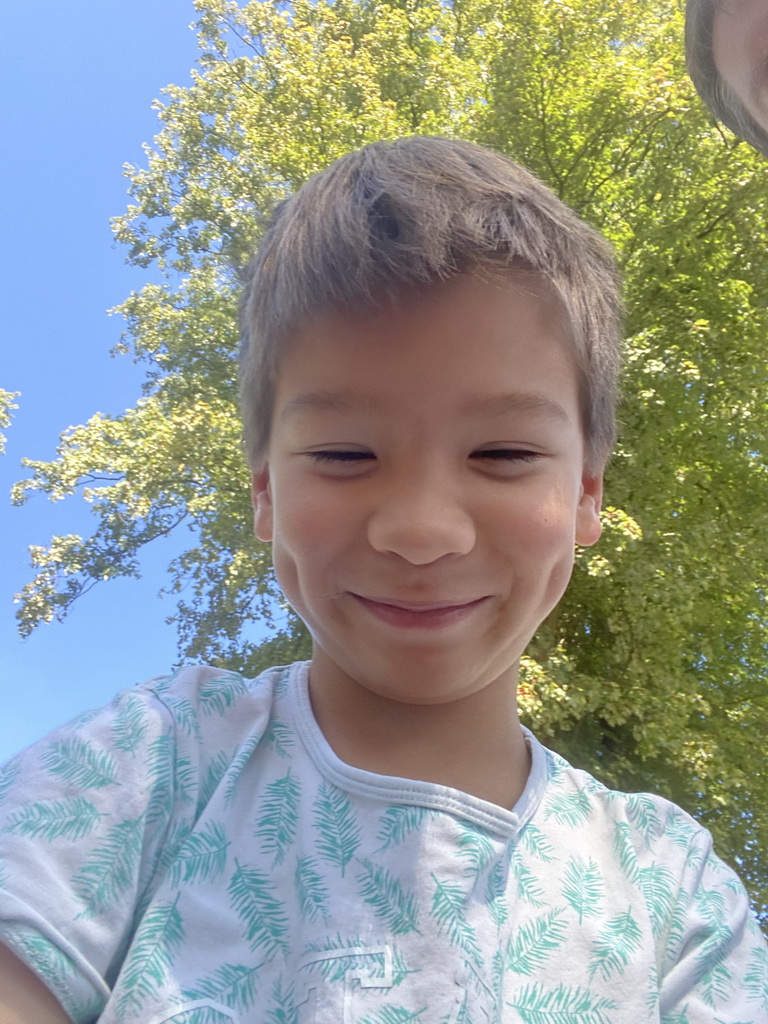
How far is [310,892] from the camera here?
71 cm

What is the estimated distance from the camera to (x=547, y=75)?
24.0 feet

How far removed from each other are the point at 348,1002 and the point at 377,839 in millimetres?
137

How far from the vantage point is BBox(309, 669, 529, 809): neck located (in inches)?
32.9

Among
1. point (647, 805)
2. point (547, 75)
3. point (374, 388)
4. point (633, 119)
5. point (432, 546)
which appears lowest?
point (647, 805)

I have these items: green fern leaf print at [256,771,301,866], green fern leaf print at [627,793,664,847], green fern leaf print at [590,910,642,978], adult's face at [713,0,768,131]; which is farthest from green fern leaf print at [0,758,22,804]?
adult's face at [713,0,768,131]

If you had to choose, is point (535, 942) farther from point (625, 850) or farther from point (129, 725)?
point (129, 725)

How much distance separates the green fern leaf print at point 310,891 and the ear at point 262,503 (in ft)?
1.23

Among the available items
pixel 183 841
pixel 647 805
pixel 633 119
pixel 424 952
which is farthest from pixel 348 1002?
pixel 633 119

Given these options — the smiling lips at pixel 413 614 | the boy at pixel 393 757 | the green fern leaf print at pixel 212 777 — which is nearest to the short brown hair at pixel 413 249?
the boy at pixel 393 757

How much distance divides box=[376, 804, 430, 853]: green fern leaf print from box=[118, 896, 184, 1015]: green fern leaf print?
19cm

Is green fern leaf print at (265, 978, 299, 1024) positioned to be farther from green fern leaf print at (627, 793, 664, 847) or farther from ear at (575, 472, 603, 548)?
ear at (575, 472, 603, 548)

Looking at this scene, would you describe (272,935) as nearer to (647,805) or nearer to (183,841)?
(183,841)

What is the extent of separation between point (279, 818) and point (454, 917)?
184mm

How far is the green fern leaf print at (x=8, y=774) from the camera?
0.68m
